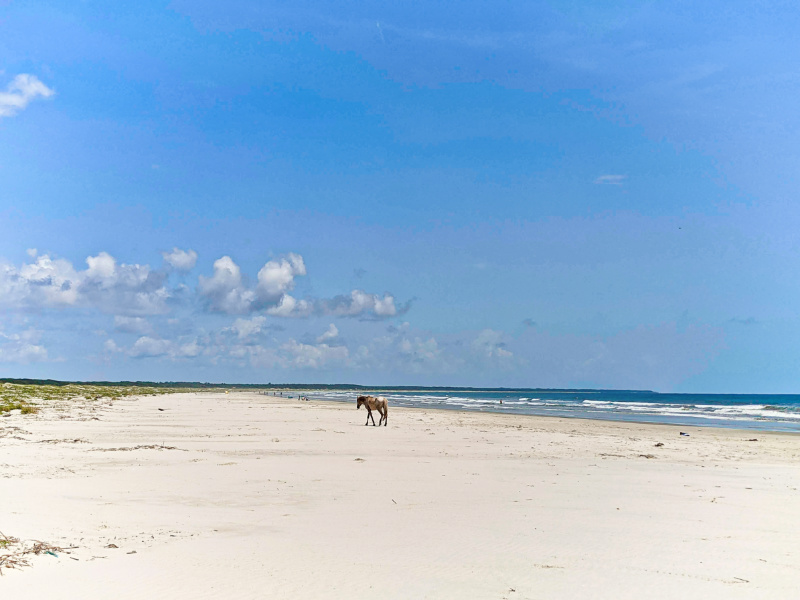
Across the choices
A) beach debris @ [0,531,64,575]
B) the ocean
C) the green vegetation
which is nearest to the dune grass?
the green vegetation

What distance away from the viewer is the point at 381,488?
1291 centimetres

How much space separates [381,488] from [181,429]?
17204 millimetres

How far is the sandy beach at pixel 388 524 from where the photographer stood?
6895 mm

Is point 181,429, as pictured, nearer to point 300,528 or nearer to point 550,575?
point 300,528

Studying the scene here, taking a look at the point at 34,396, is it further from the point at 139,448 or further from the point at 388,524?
the point at 388,524

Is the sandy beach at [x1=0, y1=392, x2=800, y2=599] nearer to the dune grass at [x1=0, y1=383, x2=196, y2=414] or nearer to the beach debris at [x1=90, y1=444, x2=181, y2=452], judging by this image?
the beach debris at [x1=90, y1=444, x2=181, y2=452]

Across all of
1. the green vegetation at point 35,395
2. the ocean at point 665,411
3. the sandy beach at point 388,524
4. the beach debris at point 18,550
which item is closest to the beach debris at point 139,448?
the sandy beach at point 388,524

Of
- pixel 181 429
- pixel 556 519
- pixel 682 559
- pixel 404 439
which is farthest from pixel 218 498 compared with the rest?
pixel 181 429

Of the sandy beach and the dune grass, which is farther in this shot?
the dune grass

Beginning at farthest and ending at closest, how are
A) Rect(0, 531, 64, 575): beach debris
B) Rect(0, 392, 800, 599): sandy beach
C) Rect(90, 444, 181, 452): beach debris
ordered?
Rect(90, 444, 181, 452): beach debris < Rect(0, 392, 800, 599): sandy beach < Rect(0, 531, 64, 575): beach debris

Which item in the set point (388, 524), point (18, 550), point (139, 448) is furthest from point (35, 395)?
point (388, 524)

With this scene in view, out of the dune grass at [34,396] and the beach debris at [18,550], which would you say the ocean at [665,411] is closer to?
the dune grass at [34,396]

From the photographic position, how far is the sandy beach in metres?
6.89

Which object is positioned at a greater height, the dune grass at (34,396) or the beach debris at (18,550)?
the beach debris at (18,550)
